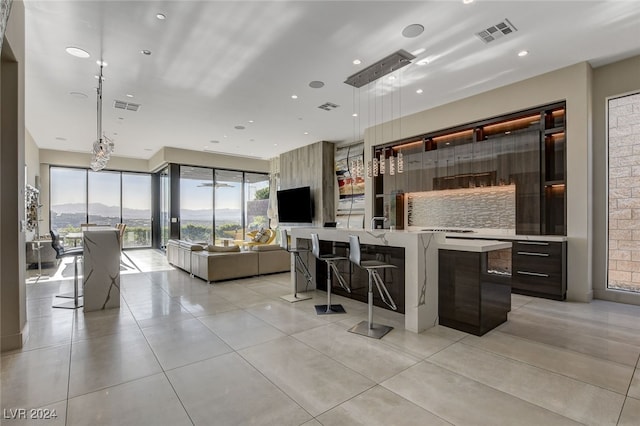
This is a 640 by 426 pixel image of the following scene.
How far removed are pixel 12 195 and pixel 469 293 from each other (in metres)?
4.99

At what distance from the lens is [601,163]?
15.9 ft

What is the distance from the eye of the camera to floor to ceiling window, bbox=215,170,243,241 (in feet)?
39.0

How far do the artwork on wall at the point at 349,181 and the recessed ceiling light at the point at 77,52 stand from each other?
6.16 meters

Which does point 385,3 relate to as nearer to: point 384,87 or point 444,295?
point 384,87

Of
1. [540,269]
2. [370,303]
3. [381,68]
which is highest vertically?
[381,68]

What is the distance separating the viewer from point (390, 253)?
167 inches

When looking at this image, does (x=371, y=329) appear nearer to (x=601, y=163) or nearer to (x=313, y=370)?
(x=313, y=370)

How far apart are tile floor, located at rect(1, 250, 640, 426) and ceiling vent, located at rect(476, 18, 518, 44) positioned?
145 inches

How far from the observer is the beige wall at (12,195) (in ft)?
10.1

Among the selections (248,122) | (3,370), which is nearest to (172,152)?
(248,122)

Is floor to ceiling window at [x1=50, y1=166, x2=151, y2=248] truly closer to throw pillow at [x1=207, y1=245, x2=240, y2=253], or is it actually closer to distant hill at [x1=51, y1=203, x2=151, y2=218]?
distant hill at [x1=51, y1=203, x2=151, y2=218]

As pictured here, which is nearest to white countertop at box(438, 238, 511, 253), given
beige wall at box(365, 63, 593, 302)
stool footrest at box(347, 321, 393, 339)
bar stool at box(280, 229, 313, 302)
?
stool footrest at box(347, 321, 393, 339)

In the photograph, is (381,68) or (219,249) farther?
(219,249)

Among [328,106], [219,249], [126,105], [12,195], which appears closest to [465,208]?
[328,106]
